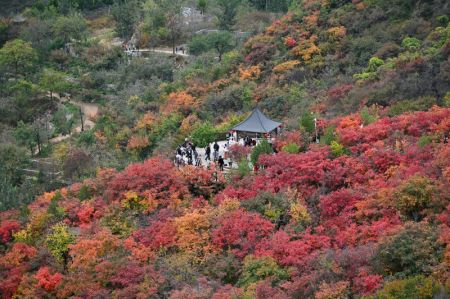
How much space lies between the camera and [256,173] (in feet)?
101

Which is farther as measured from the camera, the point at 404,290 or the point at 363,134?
the point at 363,134

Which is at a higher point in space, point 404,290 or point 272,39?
point 272,39

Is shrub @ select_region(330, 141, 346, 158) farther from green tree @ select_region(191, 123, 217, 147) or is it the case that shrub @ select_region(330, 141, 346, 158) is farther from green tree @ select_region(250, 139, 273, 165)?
green tree @ select_region(191, 123, 217, 147)

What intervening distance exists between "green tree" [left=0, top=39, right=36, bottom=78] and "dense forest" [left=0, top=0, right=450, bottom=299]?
12.7 feet

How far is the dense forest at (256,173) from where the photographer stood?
23.3 meters

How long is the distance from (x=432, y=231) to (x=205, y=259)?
8.55m

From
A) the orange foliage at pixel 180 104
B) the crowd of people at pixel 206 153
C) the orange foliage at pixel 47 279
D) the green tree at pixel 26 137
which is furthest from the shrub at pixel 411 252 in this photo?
the green tree at pixel 26 137

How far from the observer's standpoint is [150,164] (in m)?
32.1

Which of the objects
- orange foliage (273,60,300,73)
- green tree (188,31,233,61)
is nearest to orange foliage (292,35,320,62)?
orange foliage (273,60,300,73)

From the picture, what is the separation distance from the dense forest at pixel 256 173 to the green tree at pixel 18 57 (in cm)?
388

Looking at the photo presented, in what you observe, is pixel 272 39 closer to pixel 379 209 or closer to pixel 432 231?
pixel 379 209

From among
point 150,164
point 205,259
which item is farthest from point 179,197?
point 205,259

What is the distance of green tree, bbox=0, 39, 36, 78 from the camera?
213 feet

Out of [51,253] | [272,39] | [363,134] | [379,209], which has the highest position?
[272,39]
